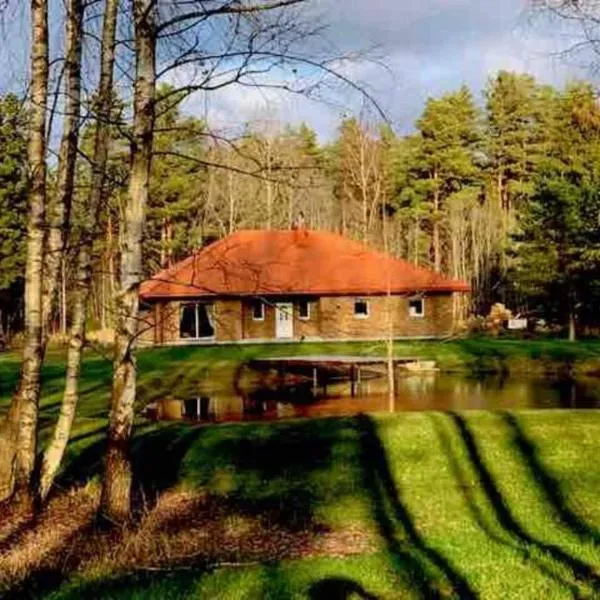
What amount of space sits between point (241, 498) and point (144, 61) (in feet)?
15.4

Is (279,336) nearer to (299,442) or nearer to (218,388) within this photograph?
(218,388)

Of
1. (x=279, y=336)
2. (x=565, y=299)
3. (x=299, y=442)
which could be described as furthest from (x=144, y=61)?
(x=565, y=299)

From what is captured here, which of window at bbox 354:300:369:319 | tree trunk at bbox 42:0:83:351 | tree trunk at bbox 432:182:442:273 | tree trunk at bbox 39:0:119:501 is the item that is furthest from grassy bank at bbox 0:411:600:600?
tree trunk at bbox 432:182:442:273

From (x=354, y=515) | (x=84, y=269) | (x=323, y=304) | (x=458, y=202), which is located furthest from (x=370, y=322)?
(x=354, y=515)

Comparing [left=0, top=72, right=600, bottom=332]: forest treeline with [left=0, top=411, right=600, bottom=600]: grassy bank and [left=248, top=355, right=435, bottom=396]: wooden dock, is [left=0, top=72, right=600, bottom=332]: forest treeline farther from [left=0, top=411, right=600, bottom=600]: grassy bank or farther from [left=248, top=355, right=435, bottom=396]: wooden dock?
[left=0, top=411, right=600, bottom=600]: grassy bank

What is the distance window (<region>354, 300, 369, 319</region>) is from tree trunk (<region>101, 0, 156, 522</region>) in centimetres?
2863

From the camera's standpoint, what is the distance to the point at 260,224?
51.2 metres

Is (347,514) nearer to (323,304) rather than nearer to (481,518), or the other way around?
(481,518)

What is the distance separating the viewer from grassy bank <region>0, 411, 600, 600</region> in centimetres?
620

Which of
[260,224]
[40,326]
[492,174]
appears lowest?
[40,326]

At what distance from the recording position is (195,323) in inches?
1421

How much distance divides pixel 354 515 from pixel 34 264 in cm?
401

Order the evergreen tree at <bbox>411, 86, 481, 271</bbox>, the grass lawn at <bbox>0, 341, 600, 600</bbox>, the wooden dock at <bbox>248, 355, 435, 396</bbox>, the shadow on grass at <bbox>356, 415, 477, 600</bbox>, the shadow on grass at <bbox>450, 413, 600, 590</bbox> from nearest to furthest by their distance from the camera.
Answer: the shadow on grass at <bbox>356, 415, 477, 600</bbox>, the grass lawn at <bbox>0, 341, 600, 600</bbox>, the shadow on grass at <bbox>450, 413, 600, 590</bbox>, the wooden dock at <bbox>248, 355, 435, 396</bbox>, the evergreen tree at <bbox>411, 86, 481, 271</bbox>

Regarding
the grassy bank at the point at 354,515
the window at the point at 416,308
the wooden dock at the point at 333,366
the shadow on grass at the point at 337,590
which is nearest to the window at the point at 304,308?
the window at the point at 416,308
